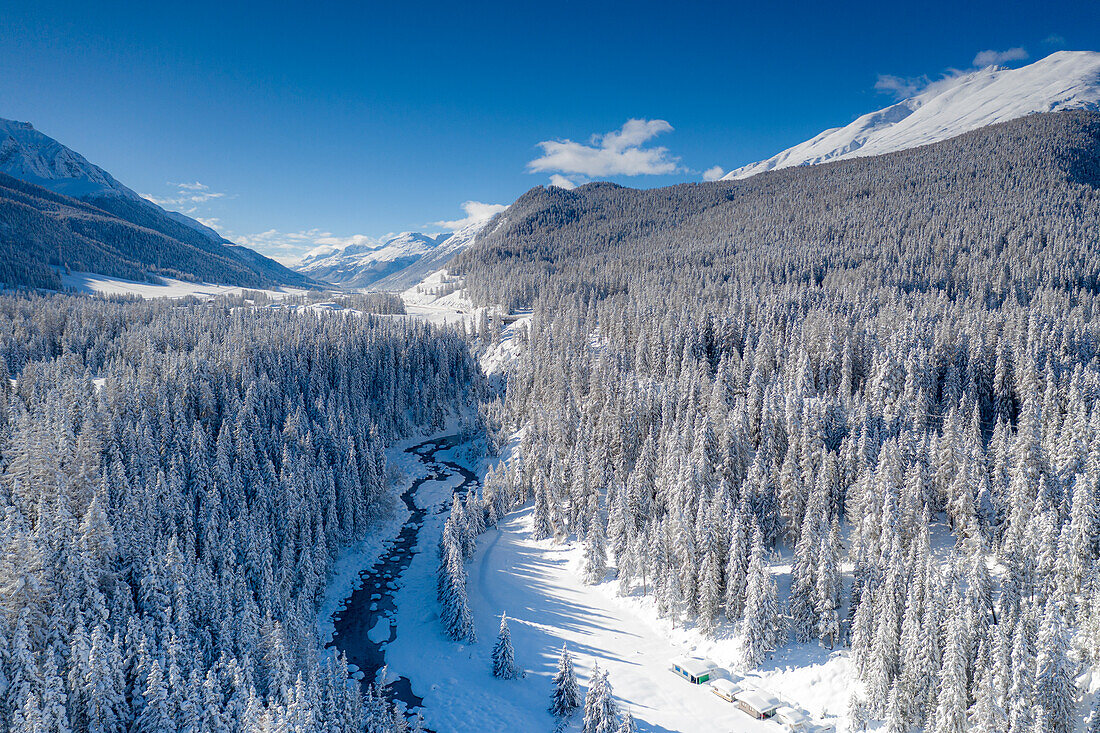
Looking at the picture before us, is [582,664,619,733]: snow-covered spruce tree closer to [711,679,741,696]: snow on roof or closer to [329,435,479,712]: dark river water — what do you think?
[711,679,741,696]: snow on roof

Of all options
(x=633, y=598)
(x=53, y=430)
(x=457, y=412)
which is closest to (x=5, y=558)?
(x=53, y=430)

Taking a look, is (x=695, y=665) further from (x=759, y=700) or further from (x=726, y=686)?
(x=759, y=700)

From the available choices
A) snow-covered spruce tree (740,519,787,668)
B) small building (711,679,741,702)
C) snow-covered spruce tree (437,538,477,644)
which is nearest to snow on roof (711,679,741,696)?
small building (711,679,741,702)

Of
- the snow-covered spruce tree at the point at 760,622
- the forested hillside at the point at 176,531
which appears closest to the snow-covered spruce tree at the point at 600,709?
the snow-covered spruce tree at the point at 760,622

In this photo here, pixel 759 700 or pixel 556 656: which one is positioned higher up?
pixel 759 700

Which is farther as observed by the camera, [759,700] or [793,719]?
[759,700]

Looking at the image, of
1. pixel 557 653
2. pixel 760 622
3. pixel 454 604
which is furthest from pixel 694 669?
pixel 454 604

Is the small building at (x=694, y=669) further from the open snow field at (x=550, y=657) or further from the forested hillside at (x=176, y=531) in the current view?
the forested hillside at (x=176, y=531)
